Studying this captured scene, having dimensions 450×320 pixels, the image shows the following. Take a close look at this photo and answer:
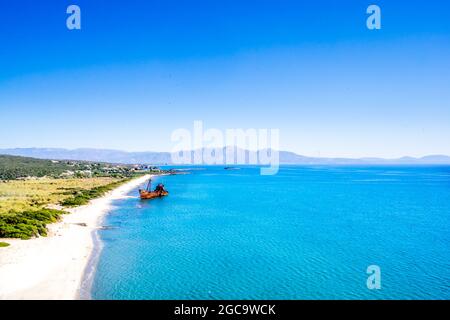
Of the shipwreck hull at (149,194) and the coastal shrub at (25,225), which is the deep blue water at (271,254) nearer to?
the coastal shrub at (25,225)

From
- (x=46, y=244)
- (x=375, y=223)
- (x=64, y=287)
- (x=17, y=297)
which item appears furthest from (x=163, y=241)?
(x=375, y=223)

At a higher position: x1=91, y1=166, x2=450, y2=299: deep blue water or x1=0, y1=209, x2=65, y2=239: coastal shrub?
x1=0, y1=209, x2=65, y2=239: coastal shrub

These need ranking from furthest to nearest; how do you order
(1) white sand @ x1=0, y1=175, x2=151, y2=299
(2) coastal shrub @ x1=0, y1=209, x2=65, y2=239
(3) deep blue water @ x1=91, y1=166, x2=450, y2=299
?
(2) coastal shrub @ x1=0, y1=209, x2=65, y2=239
(3) deep blue water @ x1=91, y1=166, x2=450, y2=299
(1) white sand @ x1=0, y1=175, x2=151, y2=299

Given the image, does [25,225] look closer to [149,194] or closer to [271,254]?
[271,254]

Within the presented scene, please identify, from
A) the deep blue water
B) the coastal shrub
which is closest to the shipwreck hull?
the deep blue water

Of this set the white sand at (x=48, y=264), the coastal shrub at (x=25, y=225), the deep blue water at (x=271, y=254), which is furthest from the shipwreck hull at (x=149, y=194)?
the white sand at (x=48, y=264)

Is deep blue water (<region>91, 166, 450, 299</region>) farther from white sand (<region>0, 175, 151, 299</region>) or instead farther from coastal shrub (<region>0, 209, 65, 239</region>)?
coastal shrub (<region>0, 209, 65, 239</region>)
